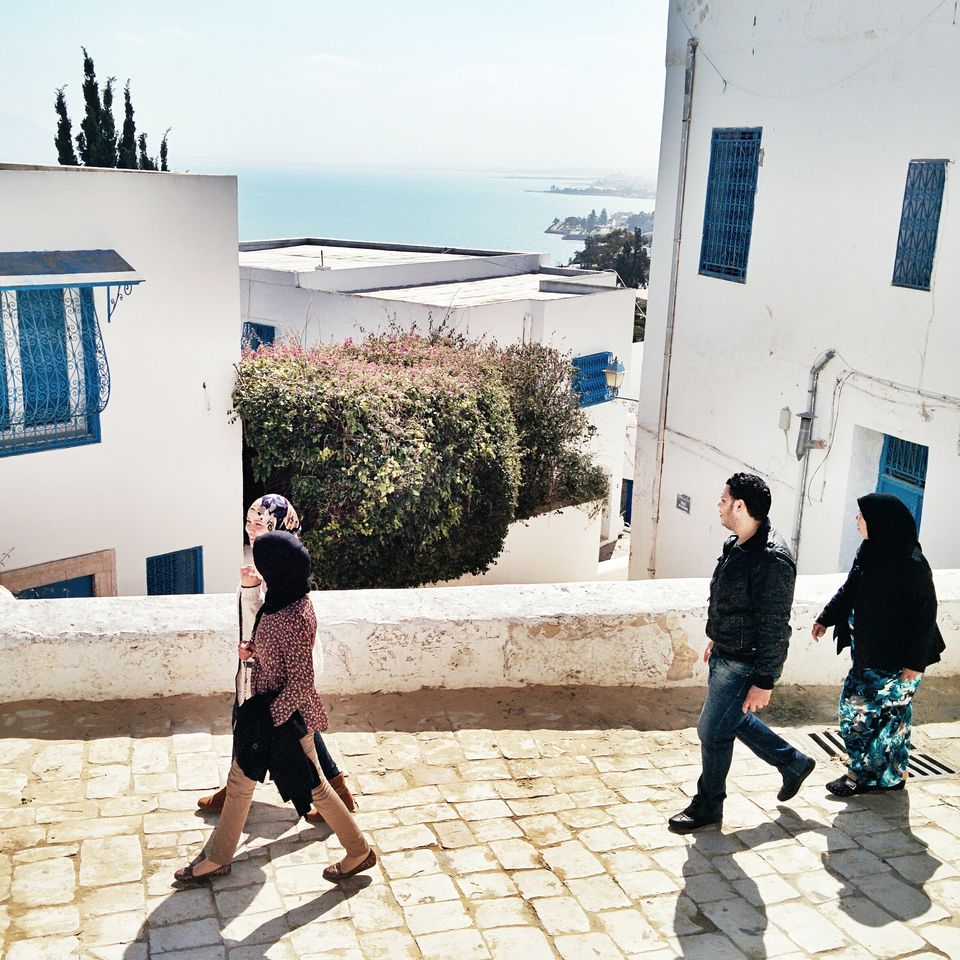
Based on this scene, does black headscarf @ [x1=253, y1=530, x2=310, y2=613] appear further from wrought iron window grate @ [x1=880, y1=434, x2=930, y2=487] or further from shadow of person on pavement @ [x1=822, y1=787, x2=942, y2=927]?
wrought iron window grate @ [x1=880, y1=434, x2=930, y2=487]

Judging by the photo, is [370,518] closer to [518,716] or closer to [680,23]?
[518,716]

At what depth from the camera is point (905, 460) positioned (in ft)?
35.8

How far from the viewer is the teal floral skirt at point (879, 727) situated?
4.92 metres

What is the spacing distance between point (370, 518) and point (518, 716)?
21.5 feet

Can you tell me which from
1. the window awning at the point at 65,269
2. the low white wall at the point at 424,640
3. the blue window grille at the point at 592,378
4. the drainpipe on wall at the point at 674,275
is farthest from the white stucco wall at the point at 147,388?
the blue window grille at the point at 592,378

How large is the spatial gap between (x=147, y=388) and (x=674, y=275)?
7.25 metres

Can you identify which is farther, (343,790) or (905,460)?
(905,460)

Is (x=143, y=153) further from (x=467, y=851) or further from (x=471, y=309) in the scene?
(x=467, y=851)

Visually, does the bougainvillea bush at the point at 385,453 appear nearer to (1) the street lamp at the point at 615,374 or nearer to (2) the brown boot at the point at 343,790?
(1) the street lamp at the point at 615,374

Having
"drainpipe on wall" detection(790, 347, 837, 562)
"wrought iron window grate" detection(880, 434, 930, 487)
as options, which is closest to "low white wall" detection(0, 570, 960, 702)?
"wrought iron window grate" detection(880, 434, 930, 487)

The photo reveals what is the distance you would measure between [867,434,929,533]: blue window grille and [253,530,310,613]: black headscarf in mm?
7934

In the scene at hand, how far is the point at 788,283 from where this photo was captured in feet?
40.0

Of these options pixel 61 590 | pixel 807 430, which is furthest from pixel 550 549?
pixel 61 590

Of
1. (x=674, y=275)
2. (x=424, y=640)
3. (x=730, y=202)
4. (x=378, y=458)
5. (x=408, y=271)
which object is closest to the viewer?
(x=424, y=640)
